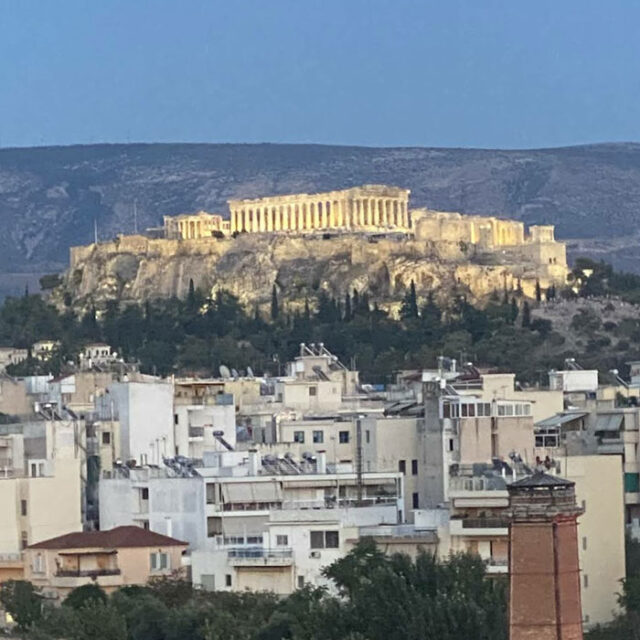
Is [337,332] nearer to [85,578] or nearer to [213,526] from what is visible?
[213,526]

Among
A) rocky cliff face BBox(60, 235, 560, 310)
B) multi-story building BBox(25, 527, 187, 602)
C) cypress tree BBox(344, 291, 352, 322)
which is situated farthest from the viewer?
rocky cliff face BBox(60, 235, 560, 310)

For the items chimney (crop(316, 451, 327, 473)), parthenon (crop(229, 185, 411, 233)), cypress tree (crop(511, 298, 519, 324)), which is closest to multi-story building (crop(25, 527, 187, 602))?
chimney (crop(316, 451, 327, 473))

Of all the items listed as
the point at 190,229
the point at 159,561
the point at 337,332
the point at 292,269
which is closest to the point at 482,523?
the point at 159,561

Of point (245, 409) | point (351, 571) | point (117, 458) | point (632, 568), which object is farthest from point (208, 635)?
point (245, 409)

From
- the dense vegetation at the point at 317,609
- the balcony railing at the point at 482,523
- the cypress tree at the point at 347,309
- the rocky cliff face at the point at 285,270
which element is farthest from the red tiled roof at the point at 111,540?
the rocky cliff face at the point at 285,270

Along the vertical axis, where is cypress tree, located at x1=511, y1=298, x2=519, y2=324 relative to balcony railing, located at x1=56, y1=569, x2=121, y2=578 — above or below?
above

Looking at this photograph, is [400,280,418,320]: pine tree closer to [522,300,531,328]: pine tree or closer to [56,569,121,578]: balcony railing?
[522,300,531,328]: pine tree

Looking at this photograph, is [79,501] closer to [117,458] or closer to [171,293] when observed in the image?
[117,458]

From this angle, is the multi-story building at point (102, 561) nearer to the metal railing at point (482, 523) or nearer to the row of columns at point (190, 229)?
the metal railing at point (482, 523)
